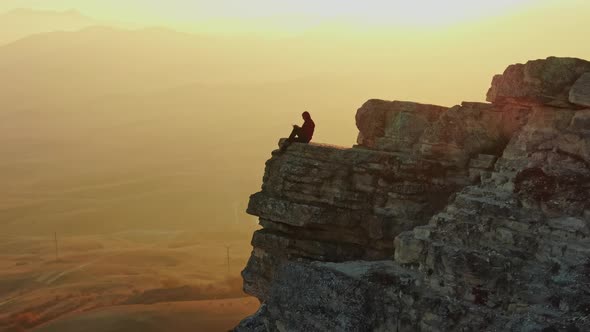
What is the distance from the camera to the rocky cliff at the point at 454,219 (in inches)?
637

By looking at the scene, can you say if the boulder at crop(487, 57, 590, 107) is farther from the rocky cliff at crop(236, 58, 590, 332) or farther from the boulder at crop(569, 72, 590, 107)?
the boulder at crop(569, 72, 590, 107)

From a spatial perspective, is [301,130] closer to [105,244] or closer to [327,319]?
[327,319]

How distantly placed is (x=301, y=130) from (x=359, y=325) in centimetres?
1078

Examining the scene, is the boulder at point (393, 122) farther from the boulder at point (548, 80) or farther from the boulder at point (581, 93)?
the boulder at point (581, 93)

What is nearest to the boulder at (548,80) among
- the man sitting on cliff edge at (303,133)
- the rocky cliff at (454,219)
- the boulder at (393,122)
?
the rocky cliff at (454,219)

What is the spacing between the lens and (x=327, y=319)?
→ 1888 cm

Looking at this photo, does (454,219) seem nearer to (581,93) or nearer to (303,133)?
(581,93)

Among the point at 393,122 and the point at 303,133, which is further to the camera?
the point at 303,133

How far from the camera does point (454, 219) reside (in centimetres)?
1797

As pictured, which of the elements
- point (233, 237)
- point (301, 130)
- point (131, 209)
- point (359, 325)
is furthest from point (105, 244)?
point (359, 325)

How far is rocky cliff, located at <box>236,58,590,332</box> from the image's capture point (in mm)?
16191

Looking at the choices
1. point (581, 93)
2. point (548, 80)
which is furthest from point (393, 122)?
point (581, 93)

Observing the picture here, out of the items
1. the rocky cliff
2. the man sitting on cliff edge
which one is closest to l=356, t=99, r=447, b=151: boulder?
the rocky cliff

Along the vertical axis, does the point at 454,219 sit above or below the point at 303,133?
below
